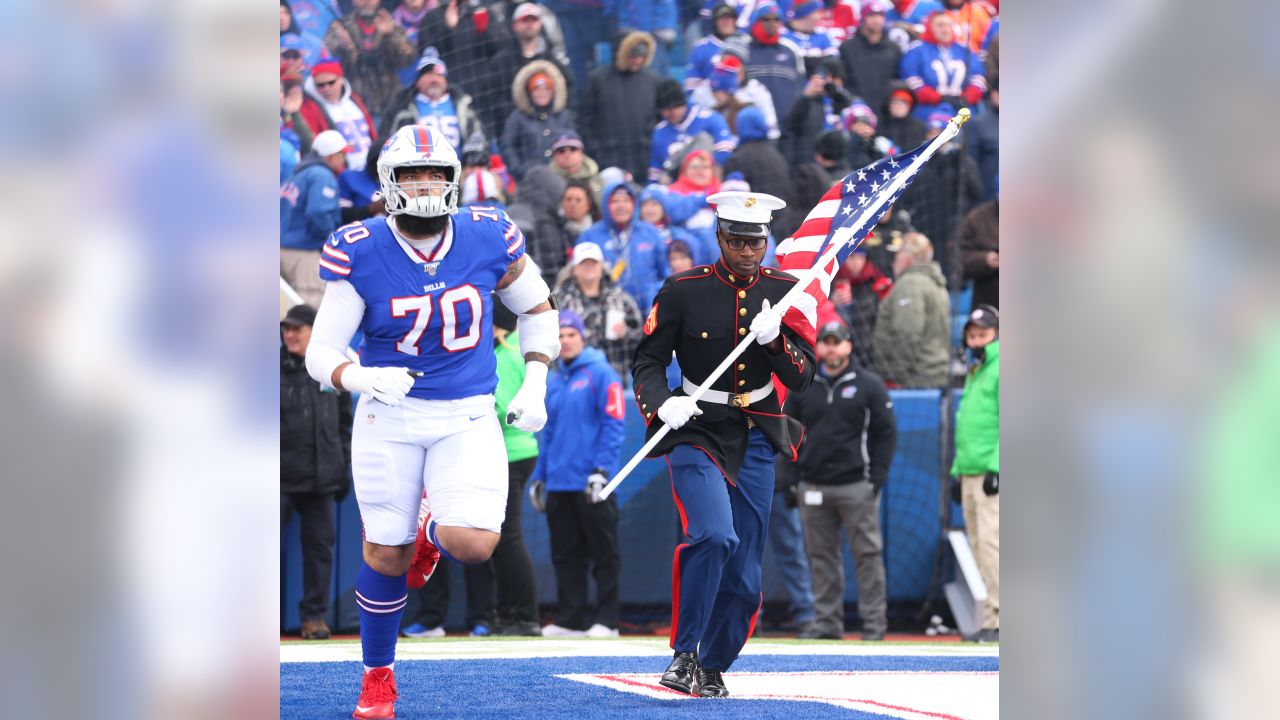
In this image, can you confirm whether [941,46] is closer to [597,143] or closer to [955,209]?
[955,209]

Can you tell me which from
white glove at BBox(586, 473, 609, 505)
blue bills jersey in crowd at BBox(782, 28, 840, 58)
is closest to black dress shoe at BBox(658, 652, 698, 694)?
white glove at BBox(586, 473, 609, 505)

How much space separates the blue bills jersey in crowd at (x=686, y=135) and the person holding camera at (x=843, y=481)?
2.19 m

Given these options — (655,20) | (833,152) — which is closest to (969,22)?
(833,152)

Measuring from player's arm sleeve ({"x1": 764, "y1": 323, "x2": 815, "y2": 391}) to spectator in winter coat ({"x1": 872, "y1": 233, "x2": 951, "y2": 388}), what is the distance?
4900 mm

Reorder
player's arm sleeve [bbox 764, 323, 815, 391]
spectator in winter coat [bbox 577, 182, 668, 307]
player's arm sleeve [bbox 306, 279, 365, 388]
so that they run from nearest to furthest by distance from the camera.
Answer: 1. player's arm sleeve [bbox 306, 279, 365, 388]
2. player's arm sleeve [bbox 764, 323, 815, 391]
3. spectator in winter coat [bbox 577, 182, 668, 307]

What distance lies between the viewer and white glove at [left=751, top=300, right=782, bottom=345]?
6.36 meters

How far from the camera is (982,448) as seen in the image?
10.5 meters

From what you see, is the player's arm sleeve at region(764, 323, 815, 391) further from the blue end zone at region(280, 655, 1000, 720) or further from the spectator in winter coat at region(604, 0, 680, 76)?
the spectator in winter coat at region(604, 0, 680, 76)

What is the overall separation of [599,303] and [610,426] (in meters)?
1.25

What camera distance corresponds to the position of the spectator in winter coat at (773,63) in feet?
40.3

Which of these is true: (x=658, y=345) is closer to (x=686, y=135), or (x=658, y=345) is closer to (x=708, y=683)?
(x=708, y=683)
